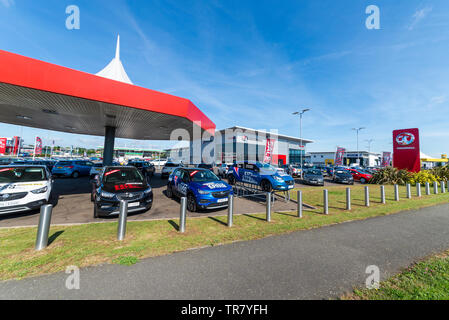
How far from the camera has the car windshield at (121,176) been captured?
21.4 ft

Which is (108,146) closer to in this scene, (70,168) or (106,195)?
→ (70,168)

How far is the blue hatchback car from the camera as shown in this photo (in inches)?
260

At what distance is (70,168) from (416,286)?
74.7 ft

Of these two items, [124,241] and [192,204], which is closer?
[124,241]

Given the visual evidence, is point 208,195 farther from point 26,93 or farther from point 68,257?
point 26,93

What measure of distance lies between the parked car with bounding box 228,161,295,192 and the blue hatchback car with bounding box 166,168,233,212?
3408 millimetres

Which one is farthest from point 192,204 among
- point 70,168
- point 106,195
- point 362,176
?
point 362,176

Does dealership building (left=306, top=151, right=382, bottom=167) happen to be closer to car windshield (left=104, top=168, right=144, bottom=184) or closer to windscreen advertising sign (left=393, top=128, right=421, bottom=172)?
windscreen advertising sign (left=393, top=128, right=421, bottom=172)

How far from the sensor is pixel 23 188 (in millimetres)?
5680

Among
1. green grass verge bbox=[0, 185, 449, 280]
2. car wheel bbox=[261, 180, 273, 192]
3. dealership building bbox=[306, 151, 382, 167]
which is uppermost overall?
dealership building bbox=[306, 151, 382, 167]

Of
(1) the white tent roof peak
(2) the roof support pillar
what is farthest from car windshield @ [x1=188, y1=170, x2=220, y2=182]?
(1) the white tent roof peak

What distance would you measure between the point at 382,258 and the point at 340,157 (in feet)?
107

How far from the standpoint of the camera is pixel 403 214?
21.9 ft
